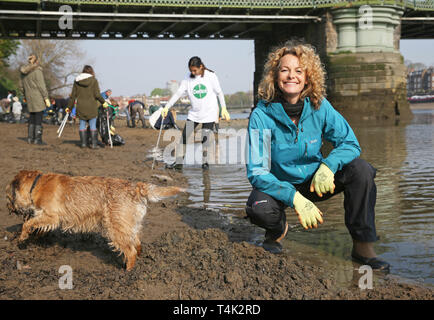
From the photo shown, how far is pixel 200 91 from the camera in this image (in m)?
8.98

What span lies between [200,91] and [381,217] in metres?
4.95

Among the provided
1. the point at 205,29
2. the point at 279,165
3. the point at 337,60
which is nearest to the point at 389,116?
the point at 337,60

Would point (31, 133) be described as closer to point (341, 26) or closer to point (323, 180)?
point (323, 180)

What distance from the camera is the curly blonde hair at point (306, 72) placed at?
3.93 meters

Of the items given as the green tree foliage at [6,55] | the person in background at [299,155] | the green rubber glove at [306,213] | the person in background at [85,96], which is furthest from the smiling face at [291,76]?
the green tree foliage at [6,55]

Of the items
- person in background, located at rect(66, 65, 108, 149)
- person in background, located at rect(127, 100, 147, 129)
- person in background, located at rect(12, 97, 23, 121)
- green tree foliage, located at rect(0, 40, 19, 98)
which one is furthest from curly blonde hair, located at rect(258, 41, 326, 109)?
green tree foliage, located at rect(0, 40, 19, 98)

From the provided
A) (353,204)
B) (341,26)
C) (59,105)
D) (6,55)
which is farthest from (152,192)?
(6,55)

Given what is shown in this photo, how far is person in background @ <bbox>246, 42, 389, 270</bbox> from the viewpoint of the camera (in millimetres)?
3746

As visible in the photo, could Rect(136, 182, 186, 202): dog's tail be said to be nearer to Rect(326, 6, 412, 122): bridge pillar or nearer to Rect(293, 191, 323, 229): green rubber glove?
Rect(293, 191, 323, 229): green rubber glove

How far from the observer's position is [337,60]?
3141 cm

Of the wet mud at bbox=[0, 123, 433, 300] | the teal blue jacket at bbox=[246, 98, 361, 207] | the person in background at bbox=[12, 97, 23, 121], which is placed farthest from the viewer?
the person in background at bbox=[12, 97, 23, 121]

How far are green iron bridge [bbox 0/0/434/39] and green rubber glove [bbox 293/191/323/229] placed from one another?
28.2 m

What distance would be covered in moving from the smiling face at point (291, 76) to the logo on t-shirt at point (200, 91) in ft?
16.7

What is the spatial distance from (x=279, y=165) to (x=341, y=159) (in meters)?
→ 0.56
